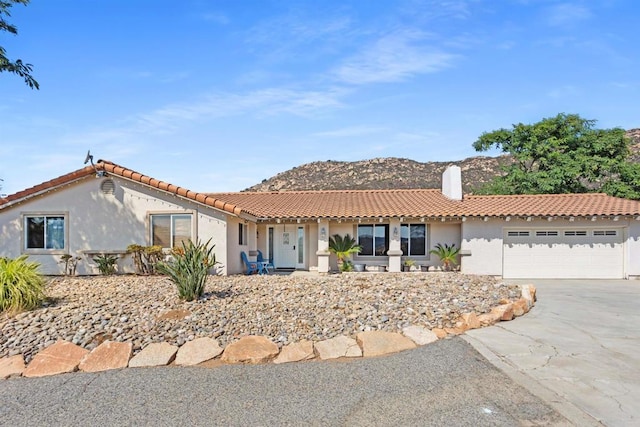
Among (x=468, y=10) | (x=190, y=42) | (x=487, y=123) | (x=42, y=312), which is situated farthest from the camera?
(x=487, y=123)

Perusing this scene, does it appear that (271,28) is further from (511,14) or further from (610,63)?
(610,63)

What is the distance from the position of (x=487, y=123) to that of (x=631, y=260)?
14669mm

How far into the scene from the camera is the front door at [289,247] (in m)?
20.4

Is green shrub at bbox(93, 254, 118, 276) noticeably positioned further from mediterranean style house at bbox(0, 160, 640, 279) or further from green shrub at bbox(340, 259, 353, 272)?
green shrub at bbox(340, 259, 353, 272)

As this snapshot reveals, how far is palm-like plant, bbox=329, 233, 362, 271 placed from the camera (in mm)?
19189

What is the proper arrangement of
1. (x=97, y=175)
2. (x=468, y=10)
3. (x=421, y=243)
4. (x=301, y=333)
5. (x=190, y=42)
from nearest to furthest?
(x=301, y=333) → (x=468, y=10) → (x=190, y=42) → (x=97, y=175) → (x=421, y=243)

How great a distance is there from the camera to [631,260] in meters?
18.4

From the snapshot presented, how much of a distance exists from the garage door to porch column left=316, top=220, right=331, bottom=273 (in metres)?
7.91

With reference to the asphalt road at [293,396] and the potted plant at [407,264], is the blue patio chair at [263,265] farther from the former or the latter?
the asphalt road at [293,396]

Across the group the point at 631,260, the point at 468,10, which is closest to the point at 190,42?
the point at 468,10

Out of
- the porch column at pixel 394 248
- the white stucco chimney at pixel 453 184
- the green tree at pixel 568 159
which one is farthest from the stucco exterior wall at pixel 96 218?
the green tree at pixel 568 159

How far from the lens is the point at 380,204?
21453mm

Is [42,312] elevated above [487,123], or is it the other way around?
[487,123]

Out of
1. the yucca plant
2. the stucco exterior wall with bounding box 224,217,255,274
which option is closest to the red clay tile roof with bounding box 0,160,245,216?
the stucco exterior wall with bounding box 224,217,255,274
